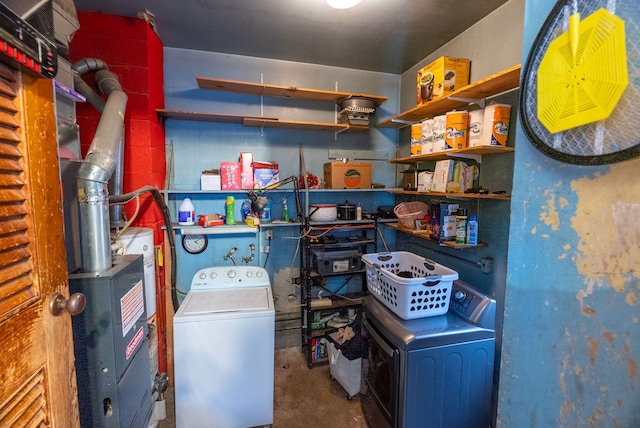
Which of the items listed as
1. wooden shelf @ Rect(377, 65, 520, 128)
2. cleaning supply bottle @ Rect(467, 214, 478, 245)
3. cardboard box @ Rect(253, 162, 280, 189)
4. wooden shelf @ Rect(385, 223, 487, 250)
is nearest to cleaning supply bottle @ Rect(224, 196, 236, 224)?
cardboard box @ Rect(253, 162, 280, 189)

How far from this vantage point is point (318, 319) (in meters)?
2.61

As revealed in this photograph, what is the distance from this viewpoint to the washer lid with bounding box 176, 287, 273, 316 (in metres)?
1.79

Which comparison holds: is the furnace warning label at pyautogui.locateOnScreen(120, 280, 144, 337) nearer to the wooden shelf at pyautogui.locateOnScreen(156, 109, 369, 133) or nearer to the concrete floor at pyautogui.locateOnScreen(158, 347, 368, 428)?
the concrete floor at pyautogui.locateOnScreen(158, 347, 368, 428)

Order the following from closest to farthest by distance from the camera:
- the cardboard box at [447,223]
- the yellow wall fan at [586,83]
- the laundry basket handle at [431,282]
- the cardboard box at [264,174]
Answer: the yellow wall fan at [586,83]
the laundry basket handle at [431,282]
the cardboard box at [447,223]
the cardboard box at [264,174]

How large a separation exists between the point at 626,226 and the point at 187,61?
288cm

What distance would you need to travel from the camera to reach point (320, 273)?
2418 millimetres

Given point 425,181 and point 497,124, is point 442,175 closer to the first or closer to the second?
point 425,181

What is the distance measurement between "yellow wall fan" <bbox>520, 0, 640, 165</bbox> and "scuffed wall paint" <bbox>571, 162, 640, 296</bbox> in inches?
1.9

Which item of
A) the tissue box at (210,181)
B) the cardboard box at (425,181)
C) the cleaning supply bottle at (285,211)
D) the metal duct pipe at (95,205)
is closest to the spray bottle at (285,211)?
the cleaning supply bottle at (285,211)

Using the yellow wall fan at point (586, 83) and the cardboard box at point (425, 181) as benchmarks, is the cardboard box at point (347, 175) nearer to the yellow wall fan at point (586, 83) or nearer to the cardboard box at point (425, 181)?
the cardboard box at point (425, 181)

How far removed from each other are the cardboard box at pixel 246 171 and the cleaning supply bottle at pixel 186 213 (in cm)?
48

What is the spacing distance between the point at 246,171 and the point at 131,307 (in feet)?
4.65

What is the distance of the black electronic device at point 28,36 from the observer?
0.52m

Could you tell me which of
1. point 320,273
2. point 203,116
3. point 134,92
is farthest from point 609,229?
point 134,92
